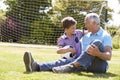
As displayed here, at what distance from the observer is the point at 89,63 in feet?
18.9

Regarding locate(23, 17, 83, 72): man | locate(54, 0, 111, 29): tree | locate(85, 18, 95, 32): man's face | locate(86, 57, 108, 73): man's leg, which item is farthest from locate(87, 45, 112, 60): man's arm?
locate(54, 0, 111, 29): tree

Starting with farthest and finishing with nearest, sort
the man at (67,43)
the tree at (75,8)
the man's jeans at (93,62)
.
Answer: the tree at (75,8)
the man at (67,43)
the man's jeans at (93,62)

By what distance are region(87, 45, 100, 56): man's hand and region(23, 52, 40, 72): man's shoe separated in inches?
34.3

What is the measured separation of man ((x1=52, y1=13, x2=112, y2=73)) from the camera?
5.57 m

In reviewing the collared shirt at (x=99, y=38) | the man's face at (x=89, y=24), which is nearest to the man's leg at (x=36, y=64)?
the collared shirt at (x=99, y=38)

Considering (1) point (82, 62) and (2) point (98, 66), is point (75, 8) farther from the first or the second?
(1) point (82, 62)

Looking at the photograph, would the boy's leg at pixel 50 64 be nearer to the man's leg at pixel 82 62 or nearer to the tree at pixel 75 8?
the man's leg at pixel 82 62

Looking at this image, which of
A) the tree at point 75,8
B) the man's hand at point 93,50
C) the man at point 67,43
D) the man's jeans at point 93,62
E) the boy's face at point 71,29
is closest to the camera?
the man's hand at point 93,50

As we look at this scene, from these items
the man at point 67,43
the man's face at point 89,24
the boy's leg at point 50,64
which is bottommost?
the boy's leg at point 50,64

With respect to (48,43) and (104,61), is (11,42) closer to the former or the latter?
(48,43)

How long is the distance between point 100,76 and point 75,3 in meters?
17.6

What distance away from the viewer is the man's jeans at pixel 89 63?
5621mm

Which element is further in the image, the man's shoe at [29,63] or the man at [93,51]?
the man's shoe at [29,63]

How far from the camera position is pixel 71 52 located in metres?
6.20
